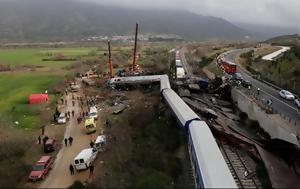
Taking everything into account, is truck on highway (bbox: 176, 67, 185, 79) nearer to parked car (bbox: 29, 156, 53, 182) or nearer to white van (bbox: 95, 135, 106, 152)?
white van (bbox: 95, 135, 106, 152)

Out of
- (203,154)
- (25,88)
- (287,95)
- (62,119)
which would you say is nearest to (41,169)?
(203,154)

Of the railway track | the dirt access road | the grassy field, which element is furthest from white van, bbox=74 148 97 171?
the grassy field

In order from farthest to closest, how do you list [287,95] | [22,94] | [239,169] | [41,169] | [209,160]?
[22,94] → [287,95] → [239,169] → [41,169] → [209,160]

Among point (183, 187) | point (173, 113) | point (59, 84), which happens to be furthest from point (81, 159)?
point (59, 84)

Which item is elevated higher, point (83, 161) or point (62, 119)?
point (83, 161)

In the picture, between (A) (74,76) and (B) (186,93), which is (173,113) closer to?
(B) (186,93)

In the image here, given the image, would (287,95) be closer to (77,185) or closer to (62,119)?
(62,119)

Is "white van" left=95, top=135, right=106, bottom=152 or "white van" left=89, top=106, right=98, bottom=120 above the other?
"white van" left=95, top=135, right=106, bottom=152

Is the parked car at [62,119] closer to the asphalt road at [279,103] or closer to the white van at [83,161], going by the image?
the white van at [83,161]
